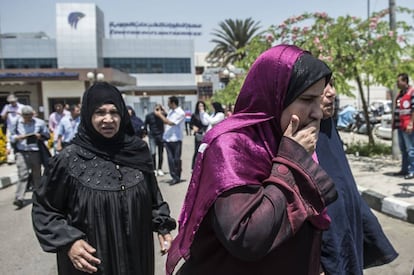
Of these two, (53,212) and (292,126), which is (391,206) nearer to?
(53,212)

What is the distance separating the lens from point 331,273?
169 cm

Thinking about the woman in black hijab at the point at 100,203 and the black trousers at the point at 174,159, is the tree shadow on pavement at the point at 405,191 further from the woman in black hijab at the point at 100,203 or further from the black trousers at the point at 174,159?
the woman in black hijab at the point at 100,203

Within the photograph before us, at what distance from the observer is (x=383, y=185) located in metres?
7.04

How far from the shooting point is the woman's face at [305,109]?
128 cm

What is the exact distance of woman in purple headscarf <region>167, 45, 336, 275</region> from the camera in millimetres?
1159

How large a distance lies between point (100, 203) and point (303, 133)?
4.02 feet

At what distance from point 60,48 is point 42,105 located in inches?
486

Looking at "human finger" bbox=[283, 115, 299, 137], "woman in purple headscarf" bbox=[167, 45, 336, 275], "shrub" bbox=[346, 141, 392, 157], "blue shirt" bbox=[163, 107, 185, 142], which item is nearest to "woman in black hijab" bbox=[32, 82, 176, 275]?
"woman in purple headscarf" bbox=[167, 45, 336, 275]

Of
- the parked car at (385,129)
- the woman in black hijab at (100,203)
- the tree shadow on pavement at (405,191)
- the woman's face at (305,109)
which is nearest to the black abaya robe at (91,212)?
the woman in black hijab at (100,203)

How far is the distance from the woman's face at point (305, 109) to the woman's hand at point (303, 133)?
0.5 inches

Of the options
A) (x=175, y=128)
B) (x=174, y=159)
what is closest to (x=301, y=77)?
(x=174, y=159)

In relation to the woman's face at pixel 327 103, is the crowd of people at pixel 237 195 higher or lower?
lower

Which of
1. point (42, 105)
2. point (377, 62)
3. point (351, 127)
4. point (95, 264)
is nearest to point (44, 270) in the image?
point (95, 264)

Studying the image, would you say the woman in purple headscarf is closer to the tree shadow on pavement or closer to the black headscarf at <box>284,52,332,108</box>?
the black headscarf at <box>284,52,332,108</box>
